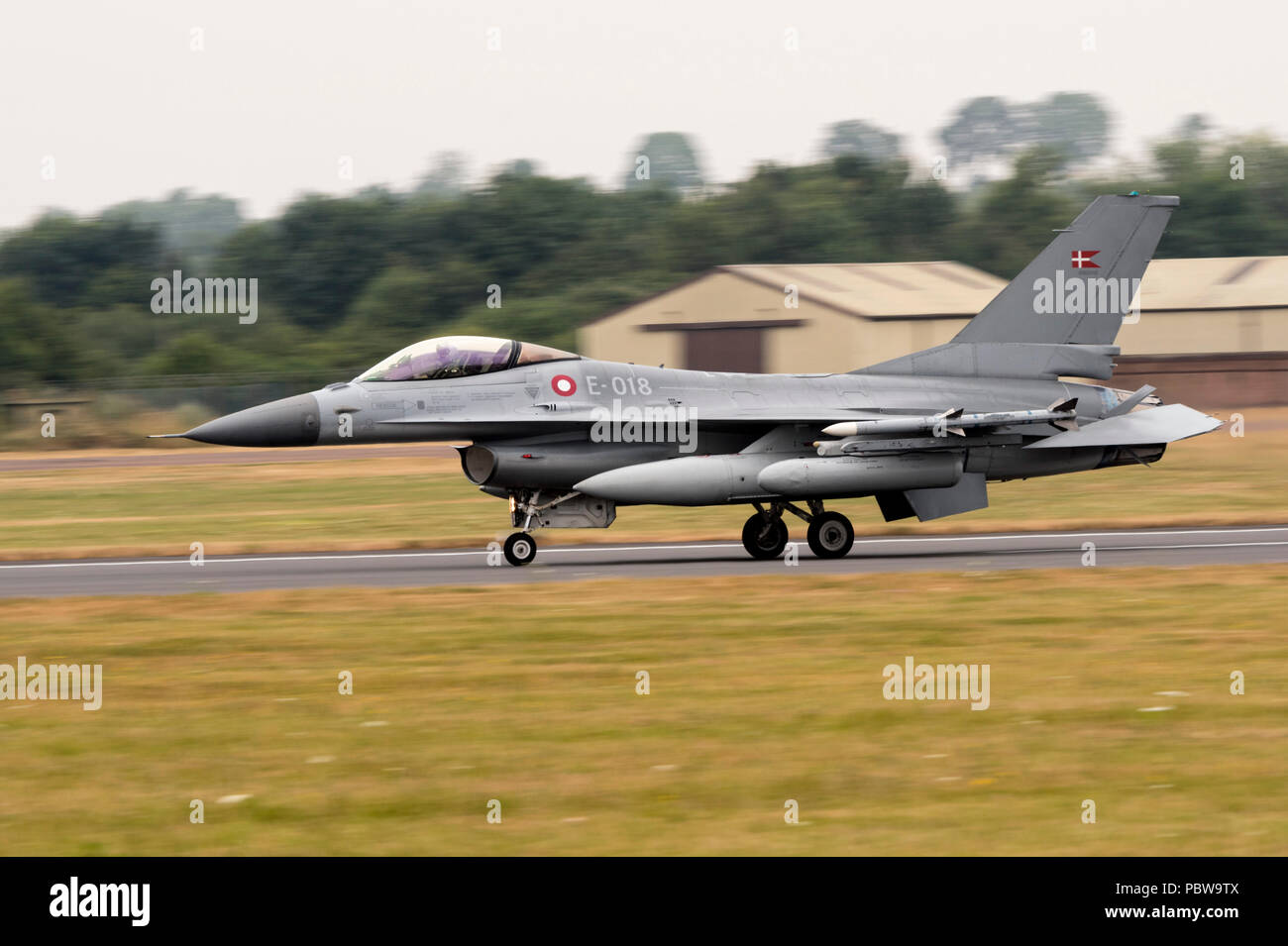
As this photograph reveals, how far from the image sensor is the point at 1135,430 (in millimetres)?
20047

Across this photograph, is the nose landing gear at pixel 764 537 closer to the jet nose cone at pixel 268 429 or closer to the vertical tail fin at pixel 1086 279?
the vertical tail fin at pixel 1086 279

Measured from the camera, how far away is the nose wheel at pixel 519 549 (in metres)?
19.6

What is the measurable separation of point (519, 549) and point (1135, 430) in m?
8.35

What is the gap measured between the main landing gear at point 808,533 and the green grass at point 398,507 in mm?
3452

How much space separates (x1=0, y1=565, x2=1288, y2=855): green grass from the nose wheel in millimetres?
3525

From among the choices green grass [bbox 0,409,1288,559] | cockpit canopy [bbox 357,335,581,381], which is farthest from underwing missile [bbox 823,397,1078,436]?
green grass [bbox 0,409,1288,559]

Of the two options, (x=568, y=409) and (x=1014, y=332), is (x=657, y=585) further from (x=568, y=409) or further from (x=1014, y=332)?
(x=1014, y=332)

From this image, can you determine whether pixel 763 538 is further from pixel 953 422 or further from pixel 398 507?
pixel 398 507

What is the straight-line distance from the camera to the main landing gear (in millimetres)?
19953

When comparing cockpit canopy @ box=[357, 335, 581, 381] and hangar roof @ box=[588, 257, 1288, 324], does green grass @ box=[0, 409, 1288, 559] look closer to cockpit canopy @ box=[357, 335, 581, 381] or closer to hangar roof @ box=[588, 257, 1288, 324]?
cockpit canopy @ box=[357, 335, 581, 381]

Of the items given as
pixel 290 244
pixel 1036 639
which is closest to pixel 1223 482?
pixel 1036 639
